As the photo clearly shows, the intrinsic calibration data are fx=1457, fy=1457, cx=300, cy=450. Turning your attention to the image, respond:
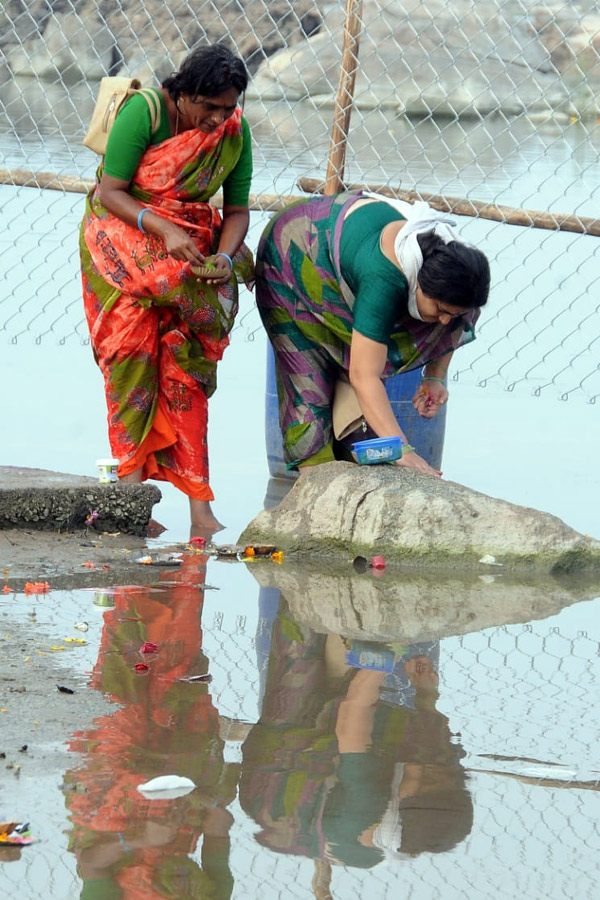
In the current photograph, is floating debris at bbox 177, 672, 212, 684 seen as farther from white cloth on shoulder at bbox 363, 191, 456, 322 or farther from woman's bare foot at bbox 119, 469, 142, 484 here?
woman's bare foot at bbox 119, 469, 142, 484

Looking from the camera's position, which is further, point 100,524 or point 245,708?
point 100,524

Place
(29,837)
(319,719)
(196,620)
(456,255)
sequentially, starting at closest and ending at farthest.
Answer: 1. (29,837)
2. (319,719)
3. (196,620)
4. (456,255)

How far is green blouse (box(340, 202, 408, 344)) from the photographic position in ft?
16.7

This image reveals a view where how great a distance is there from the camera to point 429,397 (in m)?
5.79

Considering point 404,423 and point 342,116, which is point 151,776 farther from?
point 342,116

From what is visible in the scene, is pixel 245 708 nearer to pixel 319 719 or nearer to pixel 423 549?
pixel 319 719

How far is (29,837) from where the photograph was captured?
2707mm

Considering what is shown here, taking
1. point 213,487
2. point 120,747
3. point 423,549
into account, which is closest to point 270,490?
point 213,487

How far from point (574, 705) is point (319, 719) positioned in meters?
0.68

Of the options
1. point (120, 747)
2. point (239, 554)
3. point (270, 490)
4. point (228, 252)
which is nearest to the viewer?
point (120, 747)

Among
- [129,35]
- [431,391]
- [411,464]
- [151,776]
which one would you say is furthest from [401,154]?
[129,35]

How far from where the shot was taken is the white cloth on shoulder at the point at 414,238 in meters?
4.98

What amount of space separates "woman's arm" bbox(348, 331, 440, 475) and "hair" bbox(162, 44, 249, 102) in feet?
3.31

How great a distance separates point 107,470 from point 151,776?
8.63 feet
